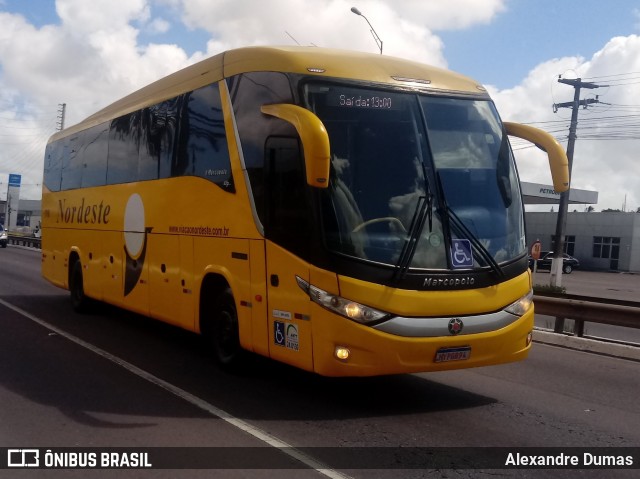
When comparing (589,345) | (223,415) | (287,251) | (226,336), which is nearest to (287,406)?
(223,415)

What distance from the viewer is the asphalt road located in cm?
616

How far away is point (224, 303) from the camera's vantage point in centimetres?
870

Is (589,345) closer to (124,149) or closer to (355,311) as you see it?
(355,311)

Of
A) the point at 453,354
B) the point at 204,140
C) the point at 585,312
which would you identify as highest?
the point at 204,140

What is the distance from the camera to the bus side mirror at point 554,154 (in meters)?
7.99

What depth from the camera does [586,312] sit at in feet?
39.0

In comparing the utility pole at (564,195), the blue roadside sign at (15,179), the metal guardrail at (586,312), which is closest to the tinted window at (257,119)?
the metal guardrail at (586,312)

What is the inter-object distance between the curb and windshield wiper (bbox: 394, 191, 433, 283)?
18.4 ft

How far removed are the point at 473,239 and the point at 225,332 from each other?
3.24 meters

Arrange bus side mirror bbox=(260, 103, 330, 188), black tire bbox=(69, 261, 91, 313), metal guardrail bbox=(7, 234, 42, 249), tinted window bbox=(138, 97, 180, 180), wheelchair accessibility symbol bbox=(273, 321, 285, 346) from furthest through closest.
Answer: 1. metal guardrail bbox=(7, 234, 42, 249)
2. black tire bbox=(69, 261, 91, 313)
3. tinted window bbox=(138, 97, 180, 180)
4. wheelchair accessibility symbol bbox=(273, 321, 285, 346)
5. bus side mirror bbox=(260, 103, 330, 188)

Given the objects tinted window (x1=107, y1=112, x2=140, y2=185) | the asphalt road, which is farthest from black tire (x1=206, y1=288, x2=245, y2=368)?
tinted window (x1=107, y1=112, x2=140, y2=185)

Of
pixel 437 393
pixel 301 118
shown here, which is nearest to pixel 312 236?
pixel 301 118

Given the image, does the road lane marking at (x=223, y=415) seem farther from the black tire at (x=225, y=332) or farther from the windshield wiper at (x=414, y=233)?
the windshield wiper at (x=414, y=233)

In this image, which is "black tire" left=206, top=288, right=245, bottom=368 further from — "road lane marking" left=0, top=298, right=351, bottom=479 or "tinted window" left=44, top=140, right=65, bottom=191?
"tinted window" left=44, top=140, right=65, bottom=191
